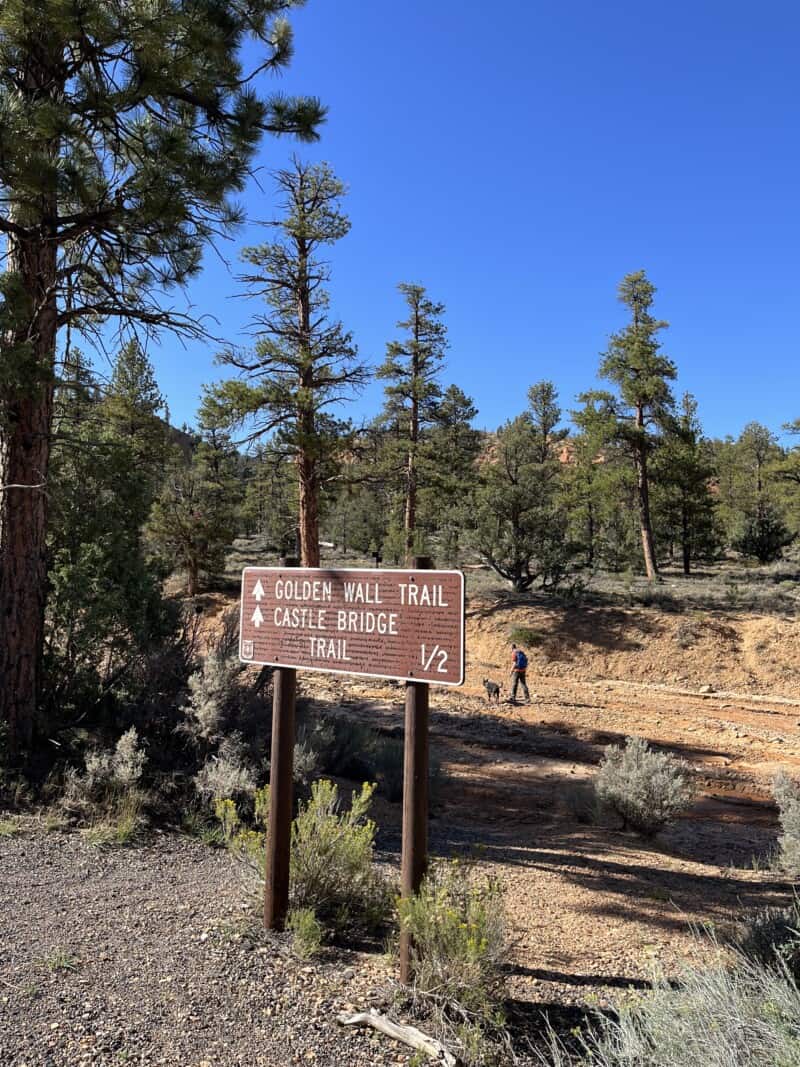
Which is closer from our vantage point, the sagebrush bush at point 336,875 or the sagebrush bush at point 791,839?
the sagebrush bush at point 336,875

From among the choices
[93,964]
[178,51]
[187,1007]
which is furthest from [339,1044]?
[178,51]

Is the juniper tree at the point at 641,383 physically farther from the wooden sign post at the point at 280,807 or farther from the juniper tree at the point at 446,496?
the wooden sign post at the point at 280,807

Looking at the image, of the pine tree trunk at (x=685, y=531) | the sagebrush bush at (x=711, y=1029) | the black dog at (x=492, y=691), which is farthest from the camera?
the pine tree trunk at (x=685, y=531)

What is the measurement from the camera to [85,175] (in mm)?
6160

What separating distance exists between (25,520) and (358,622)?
4983 mm

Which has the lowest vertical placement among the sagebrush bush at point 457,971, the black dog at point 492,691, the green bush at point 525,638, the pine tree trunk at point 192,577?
the black dog at point 492,691

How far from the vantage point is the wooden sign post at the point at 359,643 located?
3.40m

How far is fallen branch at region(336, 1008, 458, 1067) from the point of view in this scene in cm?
292

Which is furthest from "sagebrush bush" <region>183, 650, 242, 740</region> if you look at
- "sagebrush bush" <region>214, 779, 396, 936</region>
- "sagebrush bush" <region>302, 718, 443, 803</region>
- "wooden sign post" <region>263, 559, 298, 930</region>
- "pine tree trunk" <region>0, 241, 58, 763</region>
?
"wooden sign post" <region>263, 559, 298, 930</region>

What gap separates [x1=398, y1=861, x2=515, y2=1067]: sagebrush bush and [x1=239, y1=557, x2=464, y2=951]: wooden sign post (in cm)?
11

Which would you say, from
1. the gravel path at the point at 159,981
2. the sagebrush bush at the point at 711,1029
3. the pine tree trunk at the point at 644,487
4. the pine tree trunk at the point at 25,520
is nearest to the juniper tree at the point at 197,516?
the pine tree trunk at the point at 644,487

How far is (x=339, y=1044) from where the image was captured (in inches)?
121

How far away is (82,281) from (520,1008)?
8338 millimetres

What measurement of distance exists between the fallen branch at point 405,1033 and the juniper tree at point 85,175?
5.20m
